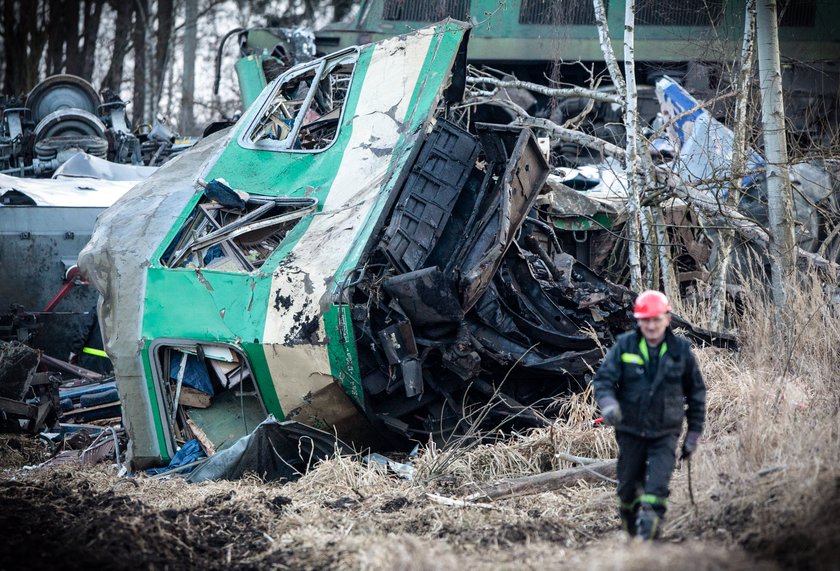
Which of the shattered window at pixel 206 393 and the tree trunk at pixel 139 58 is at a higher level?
the tree trunk at pixel 139 58

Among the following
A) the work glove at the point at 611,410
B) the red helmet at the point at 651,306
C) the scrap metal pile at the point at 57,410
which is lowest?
the scrap metal pile at the point at 57,410

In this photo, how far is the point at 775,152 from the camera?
26.1 feet

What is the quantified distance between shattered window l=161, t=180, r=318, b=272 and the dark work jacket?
2980 mm

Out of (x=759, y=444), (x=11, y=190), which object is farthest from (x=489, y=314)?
(x=11, y=190)

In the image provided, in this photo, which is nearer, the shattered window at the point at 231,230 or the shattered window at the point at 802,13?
the shattered window at the point at 231,230

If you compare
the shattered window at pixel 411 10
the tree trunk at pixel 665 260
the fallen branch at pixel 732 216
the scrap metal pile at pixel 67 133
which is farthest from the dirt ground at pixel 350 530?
the shattered window at pixel 411 10

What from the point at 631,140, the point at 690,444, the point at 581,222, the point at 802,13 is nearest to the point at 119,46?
the point at 802,13

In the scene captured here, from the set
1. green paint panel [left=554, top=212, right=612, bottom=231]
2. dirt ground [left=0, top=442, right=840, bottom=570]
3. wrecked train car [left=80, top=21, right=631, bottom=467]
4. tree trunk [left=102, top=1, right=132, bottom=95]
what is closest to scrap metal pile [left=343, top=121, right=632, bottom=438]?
wrecked train car [left=80, top=21, right=631, bottom=467]

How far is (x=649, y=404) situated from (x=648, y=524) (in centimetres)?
54

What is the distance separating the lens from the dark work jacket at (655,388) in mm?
4551

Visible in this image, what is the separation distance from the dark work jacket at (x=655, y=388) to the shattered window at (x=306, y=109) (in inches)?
149

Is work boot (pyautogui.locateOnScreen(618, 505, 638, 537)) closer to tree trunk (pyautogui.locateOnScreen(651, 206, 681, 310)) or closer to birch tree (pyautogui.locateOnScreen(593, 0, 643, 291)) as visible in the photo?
birch tree (pyautogui.locateOnScreen(593, 0, 643, 291))

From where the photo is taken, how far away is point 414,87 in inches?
300

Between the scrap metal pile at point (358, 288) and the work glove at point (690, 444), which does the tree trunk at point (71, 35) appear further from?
the work glove at point (690, 444)
